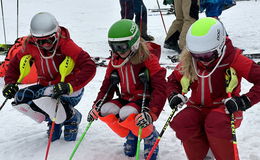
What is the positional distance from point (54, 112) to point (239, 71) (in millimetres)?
1866

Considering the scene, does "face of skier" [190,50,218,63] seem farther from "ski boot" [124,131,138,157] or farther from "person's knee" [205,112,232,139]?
"ski boot" [124,131,138,157]

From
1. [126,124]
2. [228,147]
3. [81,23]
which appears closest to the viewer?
[228,147]

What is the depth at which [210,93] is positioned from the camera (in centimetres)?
287

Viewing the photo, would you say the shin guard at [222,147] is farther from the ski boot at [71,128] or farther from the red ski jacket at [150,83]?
the ski boot at [71,128]

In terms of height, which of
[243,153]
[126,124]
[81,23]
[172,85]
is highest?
[172,85]

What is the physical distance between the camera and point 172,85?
10.1ft

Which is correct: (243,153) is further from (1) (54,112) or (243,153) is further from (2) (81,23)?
(2) (81,23)

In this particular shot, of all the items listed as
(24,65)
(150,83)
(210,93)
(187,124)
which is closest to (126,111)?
(150,83)

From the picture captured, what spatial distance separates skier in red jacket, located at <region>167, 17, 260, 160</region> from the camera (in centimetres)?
261

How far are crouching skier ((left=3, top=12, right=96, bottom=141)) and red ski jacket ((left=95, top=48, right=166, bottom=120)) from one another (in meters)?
0.39

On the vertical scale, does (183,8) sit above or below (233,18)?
above

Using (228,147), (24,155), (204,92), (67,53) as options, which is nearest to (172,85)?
(204,92)

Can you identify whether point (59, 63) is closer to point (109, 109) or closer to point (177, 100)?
point (109, 109)

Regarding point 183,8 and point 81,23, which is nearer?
point 183,8
